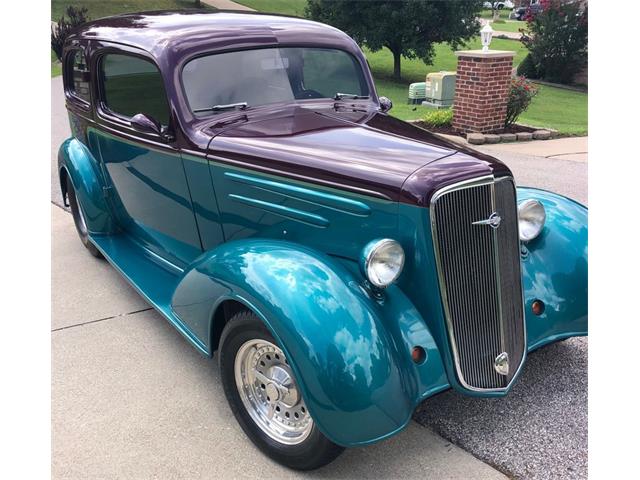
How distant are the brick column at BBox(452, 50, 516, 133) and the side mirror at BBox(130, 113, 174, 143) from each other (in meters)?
6.87

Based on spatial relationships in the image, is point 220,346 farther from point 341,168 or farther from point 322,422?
point 341,168

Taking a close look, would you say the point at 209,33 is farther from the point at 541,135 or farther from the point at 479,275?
the point at 541,135

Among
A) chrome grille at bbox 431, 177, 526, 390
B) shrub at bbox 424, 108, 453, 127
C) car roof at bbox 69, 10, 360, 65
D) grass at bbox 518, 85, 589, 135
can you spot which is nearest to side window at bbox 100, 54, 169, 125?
car roof at bbox 69, 10, 360, 65

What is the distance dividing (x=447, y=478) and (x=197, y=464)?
114cm

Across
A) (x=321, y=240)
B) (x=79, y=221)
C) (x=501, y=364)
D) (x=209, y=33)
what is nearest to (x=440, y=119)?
(x=79, y=221)

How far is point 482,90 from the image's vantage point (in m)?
9.15

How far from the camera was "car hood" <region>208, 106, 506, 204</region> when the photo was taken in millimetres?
2539

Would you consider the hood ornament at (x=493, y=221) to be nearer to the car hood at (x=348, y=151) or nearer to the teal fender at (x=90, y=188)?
the car hood at (x=348, y=151)

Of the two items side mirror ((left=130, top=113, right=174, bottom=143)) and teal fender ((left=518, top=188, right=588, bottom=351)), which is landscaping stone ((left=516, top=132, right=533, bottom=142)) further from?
side mirror ((left=130, top=113, right=174, bottom=143))

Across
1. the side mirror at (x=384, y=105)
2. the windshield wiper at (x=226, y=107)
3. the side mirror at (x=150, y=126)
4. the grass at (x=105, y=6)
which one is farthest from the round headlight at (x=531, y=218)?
the grass at (x=105, y=6)

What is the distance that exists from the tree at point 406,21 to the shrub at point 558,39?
197 cm

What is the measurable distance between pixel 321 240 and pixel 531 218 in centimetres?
Answer: 117

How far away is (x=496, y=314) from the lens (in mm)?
2719

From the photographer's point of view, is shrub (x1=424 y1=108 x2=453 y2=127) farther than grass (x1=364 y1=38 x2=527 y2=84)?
No
